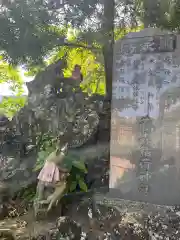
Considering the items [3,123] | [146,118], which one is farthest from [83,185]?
[3,123]

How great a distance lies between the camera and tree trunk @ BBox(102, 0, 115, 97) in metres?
1.91

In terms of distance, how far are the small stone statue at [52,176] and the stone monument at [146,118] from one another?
262mm

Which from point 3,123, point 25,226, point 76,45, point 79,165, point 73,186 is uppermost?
point 76,45

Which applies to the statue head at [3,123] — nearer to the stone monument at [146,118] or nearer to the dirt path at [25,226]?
the dirt path at [25,226]

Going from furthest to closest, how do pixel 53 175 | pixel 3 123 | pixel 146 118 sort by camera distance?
pixel 3 123, pixel 53 175, pixel 146 118

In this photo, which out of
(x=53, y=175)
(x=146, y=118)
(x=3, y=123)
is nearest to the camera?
(x=146, y=118)

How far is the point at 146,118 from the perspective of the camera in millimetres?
1780

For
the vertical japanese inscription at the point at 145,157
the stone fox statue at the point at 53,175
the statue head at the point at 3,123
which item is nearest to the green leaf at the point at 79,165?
the stone fox statue at the point at 53,175

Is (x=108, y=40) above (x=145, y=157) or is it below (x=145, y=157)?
above

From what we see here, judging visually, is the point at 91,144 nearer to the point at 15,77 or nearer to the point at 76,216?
the point at 76,216

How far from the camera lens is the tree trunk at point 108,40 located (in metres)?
A: 1.91

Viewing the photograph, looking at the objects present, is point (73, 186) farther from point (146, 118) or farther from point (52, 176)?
point (146, 118)

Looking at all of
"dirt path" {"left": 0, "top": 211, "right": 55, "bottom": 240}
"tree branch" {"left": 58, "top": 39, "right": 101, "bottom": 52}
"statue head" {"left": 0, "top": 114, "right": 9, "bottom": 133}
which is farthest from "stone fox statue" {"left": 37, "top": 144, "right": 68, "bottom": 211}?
"tree branch" {"left": 58, "top": 39, "right": 101, "bottom": 52}

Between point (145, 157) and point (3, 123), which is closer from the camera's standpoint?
point (145, 157)
